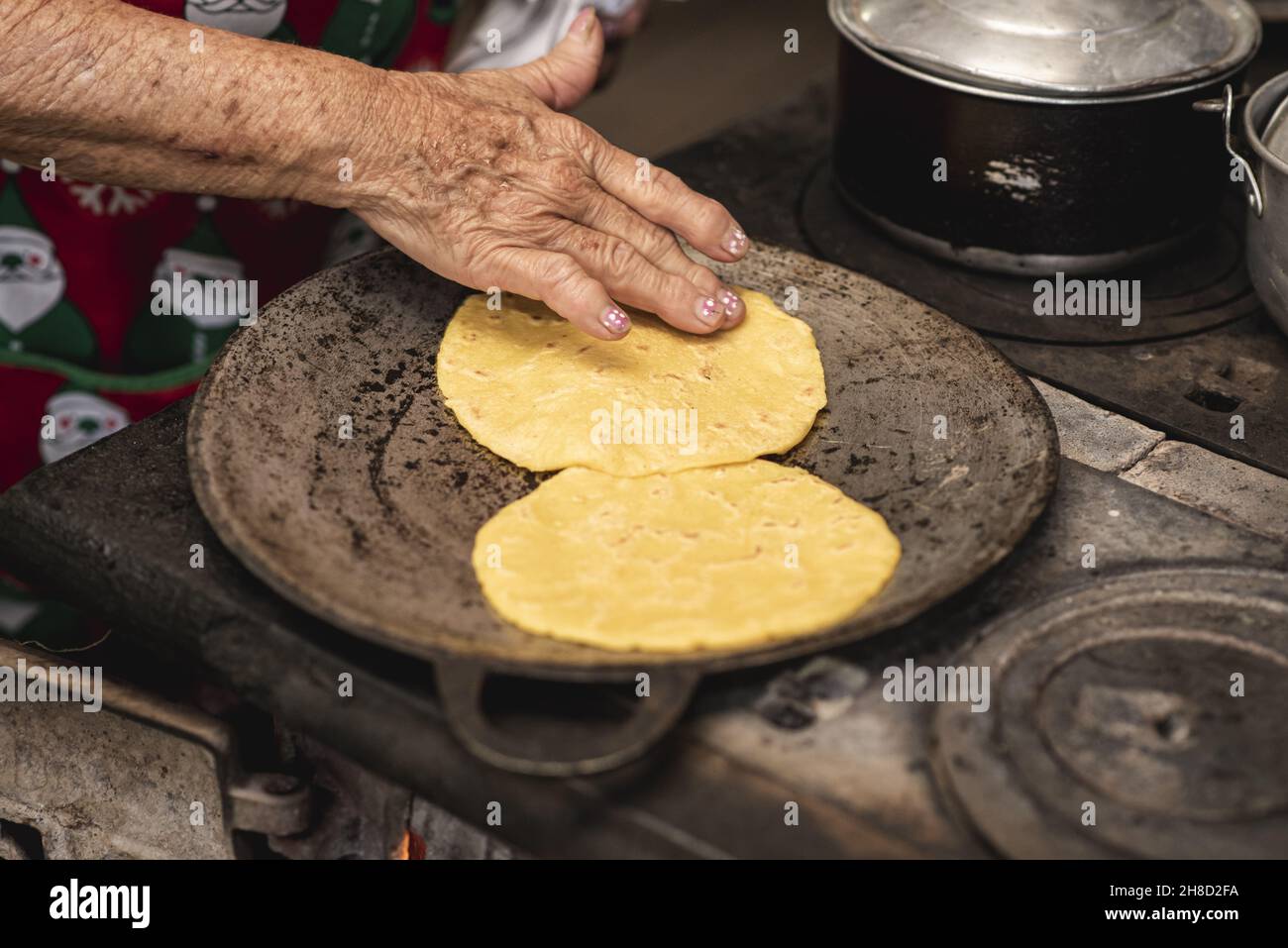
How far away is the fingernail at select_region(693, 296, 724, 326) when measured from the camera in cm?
181

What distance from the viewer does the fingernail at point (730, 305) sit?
1846 millimetres

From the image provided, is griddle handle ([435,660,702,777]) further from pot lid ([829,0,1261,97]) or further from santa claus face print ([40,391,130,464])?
santa claus face print ([40,391,130,464])

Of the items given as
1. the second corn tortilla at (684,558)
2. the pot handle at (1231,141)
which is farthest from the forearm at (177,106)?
the pot handle at (1231,141)

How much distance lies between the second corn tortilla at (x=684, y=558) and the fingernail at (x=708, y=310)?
264mm

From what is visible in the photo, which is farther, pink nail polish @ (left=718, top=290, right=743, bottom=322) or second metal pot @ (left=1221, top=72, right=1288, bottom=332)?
pink nail polish @ (left=718, top=290, right=743, bottom=322)

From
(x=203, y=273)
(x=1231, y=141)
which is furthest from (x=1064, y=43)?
(x=203, y=273)

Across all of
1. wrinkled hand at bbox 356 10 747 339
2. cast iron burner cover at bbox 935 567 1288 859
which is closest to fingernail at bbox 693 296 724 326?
wrinkled hand at bbox 356 10 747 339

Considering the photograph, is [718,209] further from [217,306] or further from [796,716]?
[217,306]

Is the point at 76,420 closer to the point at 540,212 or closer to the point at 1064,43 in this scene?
the point at 540,212

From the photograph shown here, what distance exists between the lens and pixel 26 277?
217 cm

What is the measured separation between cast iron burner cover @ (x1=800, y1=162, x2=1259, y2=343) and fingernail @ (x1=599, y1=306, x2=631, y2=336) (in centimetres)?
53

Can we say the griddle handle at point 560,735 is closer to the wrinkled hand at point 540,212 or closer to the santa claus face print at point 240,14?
the wrinkled hand at point 540,212

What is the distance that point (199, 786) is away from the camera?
5.04 feet

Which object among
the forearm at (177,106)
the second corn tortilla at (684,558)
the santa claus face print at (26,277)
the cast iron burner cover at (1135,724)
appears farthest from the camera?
the santa claus face print at (26,277)
